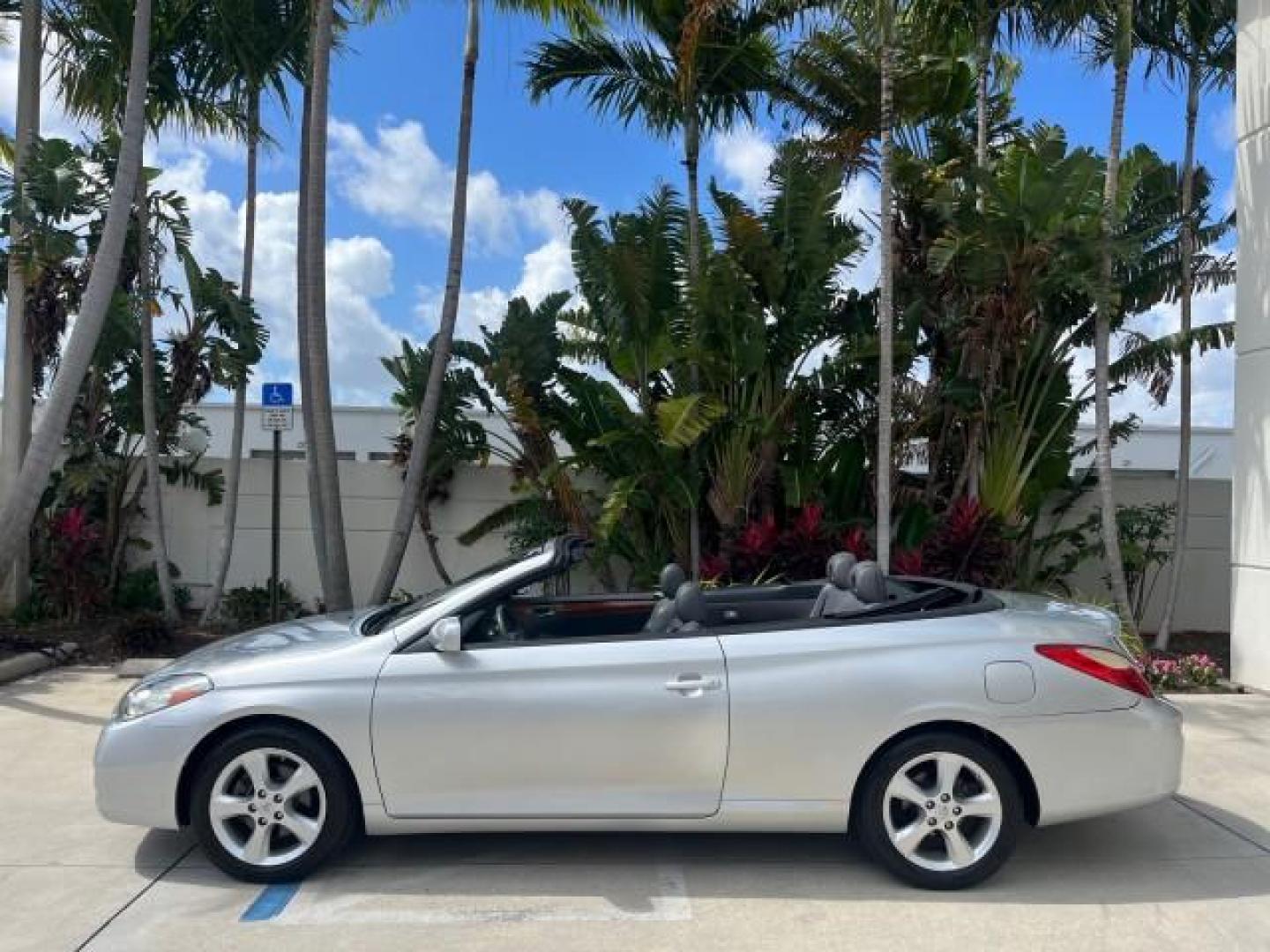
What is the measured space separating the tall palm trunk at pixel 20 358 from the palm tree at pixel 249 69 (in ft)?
6.41

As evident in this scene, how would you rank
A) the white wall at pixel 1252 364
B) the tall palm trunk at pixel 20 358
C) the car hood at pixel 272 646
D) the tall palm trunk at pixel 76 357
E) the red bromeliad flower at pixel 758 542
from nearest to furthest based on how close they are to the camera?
the car hood at pixel 272 646 < the white wall at pixel 1252 364 < the tall palm trunk at pixel 76 357 < the red bromeliad flower at pixel 758 542 < the tall palm trunk at pixel 20 358

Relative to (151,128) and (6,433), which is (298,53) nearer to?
(151,128)

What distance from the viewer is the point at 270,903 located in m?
4.54

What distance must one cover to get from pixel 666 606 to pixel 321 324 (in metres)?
6.41

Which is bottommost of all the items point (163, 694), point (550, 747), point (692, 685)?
point (550, 747)

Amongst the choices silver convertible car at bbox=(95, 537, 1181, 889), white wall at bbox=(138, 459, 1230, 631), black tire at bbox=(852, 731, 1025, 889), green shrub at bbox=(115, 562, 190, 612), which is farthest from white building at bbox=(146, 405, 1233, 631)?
black tire at bbox=(852, 731, 1025, 889)

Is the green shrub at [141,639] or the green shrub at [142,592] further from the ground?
the green shrub at [142,592]

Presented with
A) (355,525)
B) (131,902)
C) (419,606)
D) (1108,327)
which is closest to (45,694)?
(355,525)

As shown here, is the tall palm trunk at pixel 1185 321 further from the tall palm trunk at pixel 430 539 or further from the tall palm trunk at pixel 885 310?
the tall palm trunk at pixel 430 539

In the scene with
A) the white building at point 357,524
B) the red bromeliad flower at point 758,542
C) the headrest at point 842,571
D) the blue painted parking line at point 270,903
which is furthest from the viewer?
the white building at point 357,524

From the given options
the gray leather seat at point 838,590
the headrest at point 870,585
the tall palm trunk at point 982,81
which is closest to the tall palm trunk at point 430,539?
the tall palm trunk at point 982,81

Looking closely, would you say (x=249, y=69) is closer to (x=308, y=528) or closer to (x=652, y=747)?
(x=308, y=528)

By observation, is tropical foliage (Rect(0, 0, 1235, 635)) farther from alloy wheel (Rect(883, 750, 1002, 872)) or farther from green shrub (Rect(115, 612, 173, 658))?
alloy wheel (Rect(883, 750, 1002, 872))

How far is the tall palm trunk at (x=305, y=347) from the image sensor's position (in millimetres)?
10836
